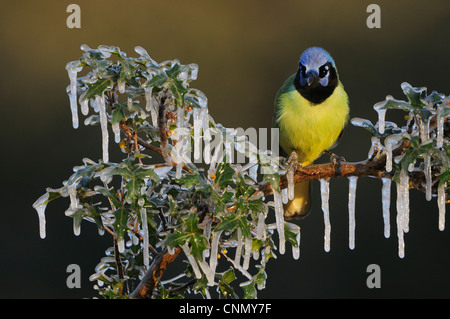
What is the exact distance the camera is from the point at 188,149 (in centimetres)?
158

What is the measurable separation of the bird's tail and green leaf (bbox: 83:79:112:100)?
0.98m

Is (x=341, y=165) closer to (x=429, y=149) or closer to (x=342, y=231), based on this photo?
(x=429, y=149)

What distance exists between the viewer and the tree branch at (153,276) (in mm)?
1555

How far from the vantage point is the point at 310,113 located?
226cm

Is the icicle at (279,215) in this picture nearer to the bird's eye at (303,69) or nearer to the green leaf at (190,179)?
the green leaf at (190,179)

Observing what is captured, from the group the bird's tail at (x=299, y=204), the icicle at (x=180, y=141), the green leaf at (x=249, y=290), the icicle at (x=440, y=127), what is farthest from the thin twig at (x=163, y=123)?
the bird's tail at (x=299, y=204)

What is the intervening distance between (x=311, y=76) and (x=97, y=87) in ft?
3.37

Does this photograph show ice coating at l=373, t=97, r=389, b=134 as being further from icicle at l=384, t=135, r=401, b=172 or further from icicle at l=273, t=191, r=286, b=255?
icicle at l=273, t=191, r=286, b=255

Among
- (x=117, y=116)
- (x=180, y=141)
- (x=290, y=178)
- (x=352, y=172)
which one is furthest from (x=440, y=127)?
(x=117, y=116)

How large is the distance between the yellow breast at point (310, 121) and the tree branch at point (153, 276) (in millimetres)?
870

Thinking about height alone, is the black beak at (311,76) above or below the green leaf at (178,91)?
above

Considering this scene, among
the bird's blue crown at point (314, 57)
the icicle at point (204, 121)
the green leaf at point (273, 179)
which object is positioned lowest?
the green leaf at point (273, 179)

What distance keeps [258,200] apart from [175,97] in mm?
294

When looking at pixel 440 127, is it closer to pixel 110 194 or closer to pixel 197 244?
pixel 197 244
